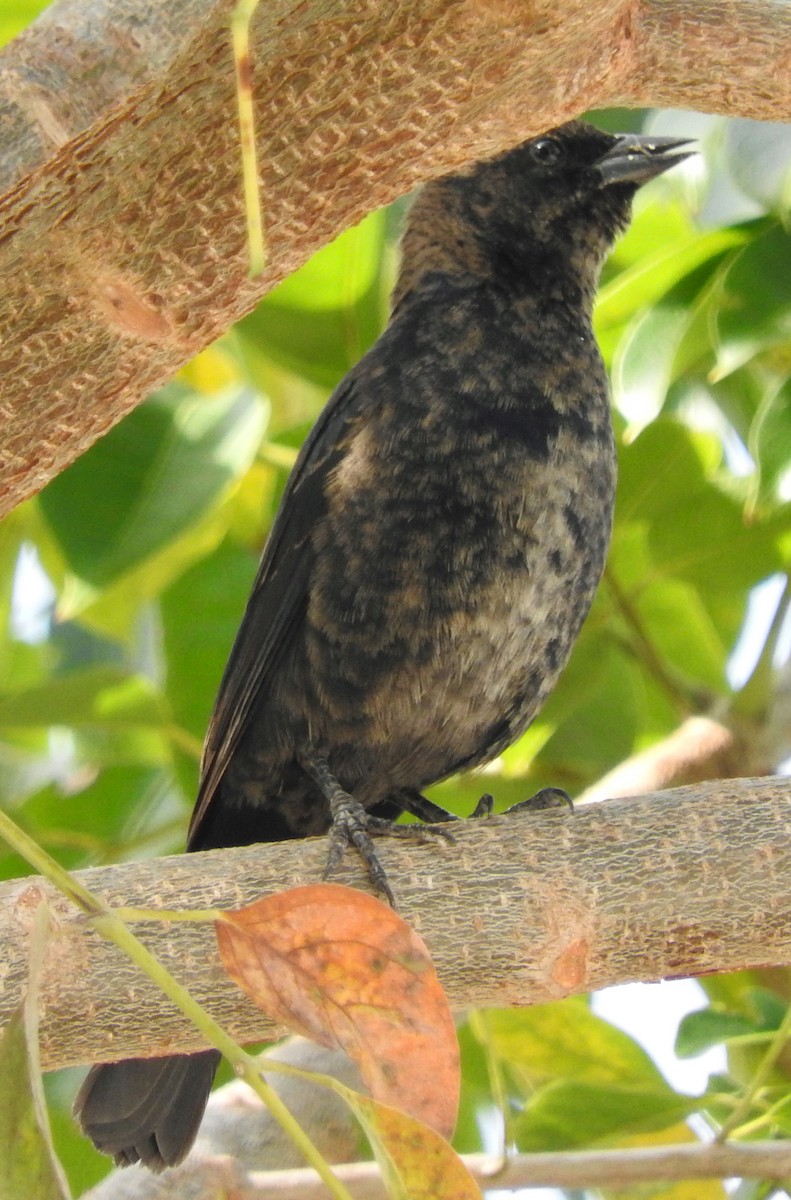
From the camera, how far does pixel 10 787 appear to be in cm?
360

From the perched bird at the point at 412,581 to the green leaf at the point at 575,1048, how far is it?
1.47 feet

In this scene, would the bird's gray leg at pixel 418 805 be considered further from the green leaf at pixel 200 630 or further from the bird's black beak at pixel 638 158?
the bird's black beak at pixel 638 158

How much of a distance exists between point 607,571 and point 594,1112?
106 cm

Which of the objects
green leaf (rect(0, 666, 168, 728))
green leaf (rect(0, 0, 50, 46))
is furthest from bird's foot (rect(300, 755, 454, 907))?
green leaf (rect(0, 0, 50, 46))

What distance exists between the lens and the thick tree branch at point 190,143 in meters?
1.40

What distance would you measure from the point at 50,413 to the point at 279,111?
384 millimetres

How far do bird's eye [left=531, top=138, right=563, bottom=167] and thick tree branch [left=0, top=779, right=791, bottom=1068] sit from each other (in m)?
1.62

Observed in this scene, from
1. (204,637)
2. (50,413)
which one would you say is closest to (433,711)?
(204,637)

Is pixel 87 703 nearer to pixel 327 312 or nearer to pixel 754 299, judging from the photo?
pixel 327 312

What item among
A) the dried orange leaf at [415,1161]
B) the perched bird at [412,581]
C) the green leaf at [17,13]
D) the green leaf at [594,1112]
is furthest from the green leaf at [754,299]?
the dried orange leaf at [415,1161]

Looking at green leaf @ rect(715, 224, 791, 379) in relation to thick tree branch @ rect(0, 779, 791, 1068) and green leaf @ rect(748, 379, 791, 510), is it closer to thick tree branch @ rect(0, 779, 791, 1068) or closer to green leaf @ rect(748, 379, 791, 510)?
green leaf @ rect(748, 379, 791, 510)

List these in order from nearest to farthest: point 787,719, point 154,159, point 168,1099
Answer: point 154,159 < point 168,1099 < point 787,719

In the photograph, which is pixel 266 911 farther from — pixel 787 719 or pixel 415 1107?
pixel 787 719

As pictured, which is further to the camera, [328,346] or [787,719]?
Answer: [328,346]
